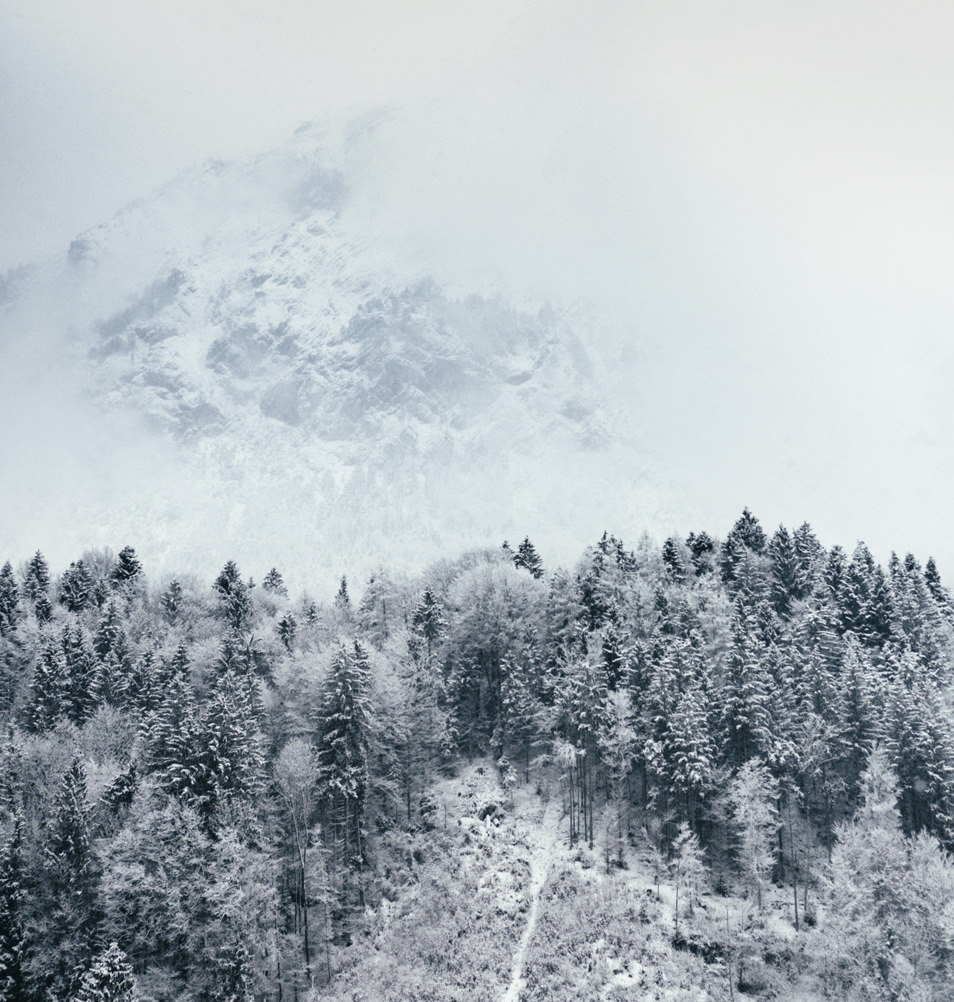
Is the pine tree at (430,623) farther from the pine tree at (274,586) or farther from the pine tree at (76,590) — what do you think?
the pine tree at (76,590)

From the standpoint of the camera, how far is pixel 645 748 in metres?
62.0

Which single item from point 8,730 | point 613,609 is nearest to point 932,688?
point 613,609

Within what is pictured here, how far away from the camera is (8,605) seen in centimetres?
8812

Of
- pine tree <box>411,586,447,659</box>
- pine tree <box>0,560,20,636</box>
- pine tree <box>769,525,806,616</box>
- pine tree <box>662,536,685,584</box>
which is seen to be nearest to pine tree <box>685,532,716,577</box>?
pine tree <box>662,536,685,584</box>

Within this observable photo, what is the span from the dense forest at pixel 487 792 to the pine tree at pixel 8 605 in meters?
0.48

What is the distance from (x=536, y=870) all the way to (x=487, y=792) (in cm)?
1006

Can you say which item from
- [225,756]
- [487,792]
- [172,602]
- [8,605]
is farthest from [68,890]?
[172,602]

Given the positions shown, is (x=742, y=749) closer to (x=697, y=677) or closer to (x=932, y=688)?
(x=697, y=677)

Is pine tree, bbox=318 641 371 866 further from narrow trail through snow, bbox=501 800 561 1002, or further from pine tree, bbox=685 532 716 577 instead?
pine tree, bbox=685 532 716 577

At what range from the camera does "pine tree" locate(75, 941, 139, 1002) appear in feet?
131

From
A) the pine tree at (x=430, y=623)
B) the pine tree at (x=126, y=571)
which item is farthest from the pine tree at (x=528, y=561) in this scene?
the pine tree at (x=126, y=571)

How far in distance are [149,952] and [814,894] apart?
46021 mm

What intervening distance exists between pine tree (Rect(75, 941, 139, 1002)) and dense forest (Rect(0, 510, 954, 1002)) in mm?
166

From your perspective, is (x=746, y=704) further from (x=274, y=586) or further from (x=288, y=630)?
(x=274, y=586)
